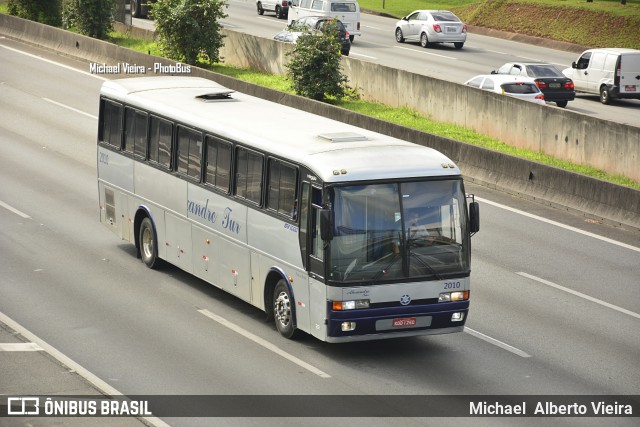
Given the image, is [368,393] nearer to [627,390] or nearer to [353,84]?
[627,390]

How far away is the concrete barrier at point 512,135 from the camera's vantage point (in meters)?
23.6

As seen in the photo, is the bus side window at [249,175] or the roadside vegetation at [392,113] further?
→ the roadside vegetation at [392,113]

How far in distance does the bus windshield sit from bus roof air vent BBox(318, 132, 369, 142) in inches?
53.9

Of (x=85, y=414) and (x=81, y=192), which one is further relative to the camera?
(x=81, y=192)

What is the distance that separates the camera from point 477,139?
29.0m

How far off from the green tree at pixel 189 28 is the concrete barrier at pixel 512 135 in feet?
4.13

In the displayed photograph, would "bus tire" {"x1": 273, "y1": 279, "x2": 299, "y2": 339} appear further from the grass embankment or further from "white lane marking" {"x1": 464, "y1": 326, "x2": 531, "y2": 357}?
the grass embankment

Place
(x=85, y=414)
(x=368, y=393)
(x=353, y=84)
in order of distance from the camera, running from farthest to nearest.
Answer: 1. (x=353, y=84)
2. (x=368, y=393)
3. (x=85, y=414)

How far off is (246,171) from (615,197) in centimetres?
949

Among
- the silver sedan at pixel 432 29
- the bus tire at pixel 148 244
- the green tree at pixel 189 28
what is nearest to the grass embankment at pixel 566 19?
the silver sedan at pixel 432 29

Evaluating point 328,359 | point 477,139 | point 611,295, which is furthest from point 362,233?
point 477,139

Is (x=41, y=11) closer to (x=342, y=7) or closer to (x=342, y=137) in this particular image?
(x=342, y=7)

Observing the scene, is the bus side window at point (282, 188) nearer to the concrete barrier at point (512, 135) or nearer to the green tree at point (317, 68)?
the concrete barrier at point (512, 135)

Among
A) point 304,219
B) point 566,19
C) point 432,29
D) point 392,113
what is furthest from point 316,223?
point 566,19
